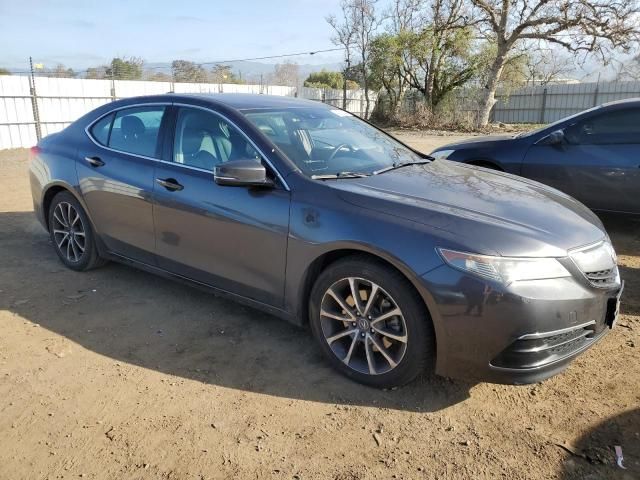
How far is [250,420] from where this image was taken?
2807mm

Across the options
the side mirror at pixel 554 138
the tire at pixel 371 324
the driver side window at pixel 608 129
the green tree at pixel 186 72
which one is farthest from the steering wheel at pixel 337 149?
the green tree at pixel 186 72

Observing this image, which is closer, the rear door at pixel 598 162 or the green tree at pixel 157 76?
the rear door at pixel 598 162

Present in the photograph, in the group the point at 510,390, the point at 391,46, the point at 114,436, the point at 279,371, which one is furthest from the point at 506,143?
the point at 391,46

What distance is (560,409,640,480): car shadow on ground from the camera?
2.38 meters

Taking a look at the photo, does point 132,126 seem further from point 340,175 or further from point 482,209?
point 482,209

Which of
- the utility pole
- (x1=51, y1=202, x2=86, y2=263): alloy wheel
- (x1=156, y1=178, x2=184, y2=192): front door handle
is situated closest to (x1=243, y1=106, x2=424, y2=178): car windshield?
(x1=156, y1=178, x2=184, y2=192): front door handle

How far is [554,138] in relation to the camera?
611 cm

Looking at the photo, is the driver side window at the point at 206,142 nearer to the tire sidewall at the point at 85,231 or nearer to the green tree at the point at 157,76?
the tire sidewall at the point at 85,231

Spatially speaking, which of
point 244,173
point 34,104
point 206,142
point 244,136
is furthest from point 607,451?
point 34,104

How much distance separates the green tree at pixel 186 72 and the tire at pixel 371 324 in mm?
22215

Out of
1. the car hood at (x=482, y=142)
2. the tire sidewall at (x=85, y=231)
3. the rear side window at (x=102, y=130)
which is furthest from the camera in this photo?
the car hood at (x=482, y=142)

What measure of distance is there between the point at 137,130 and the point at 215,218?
1.33 meters

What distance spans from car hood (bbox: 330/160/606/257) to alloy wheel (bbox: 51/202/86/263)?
2.78 metres

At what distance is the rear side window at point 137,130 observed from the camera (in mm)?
4113
